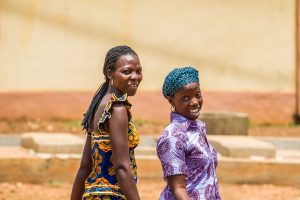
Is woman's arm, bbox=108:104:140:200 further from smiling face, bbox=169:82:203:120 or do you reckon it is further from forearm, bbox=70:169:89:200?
forearm, bbox=70:169:89:200

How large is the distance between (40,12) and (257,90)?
13.6ft

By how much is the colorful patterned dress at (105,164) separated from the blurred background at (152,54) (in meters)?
10.2

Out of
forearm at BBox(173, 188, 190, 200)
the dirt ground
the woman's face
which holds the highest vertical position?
the woman's face

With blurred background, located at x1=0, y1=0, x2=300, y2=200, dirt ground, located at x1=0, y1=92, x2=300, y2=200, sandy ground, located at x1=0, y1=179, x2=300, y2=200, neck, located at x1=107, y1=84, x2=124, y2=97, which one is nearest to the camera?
neck, located at x1=107, y1=84, x2=124, y2=97

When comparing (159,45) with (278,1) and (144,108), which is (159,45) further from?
(278,1)

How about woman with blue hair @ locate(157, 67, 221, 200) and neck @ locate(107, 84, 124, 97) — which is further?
neck @ locate(107, 84, 124, 97)

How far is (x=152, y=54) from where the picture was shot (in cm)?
1498

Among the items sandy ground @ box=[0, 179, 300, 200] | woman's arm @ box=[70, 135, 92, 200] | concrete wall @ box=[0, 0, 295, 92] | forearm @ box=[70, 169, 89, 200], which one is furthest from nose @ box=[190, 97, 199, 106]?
concrete wall @ box=[0, 0, 295, 92]

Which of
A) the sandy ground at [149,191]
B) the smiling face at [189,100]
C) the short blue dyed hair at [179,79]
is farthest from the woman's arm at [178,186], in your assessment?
the sandy ground at [149,191]

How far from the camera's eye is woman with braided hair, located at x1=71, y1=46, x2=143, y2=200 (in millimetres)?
3842

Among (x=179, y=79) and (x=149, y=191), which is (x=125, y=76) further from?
(x=149, y=191)

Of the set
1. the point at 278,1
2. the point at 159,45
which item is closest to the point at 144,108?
the point at 159,45

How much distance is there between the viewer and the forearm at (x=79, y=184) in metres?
4.21

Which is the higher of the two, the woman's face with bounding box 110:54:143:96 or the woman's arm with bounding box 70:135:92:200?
the woman's face with bounding box 110:54:143:96
